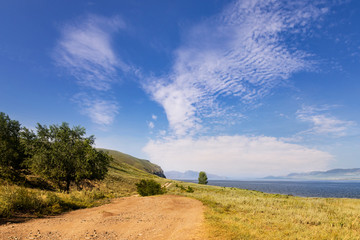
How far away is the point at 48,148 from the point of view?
93.4 feet

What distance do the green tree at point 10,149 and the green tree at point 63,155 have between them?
3614 millimetres

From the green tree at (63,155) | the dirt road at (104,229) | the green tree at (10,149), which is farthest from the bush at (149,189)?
the green tree at (10,149)

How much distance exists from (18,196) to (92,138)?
19.7 meters

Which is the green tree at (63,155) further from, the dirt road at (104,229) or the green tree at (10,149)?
the dirt road at (104,229)

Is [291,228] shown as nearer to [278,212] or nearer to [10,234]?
[278,212]

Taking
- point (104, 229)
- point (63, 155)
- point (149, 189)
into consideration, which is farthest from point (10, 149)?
point (104, 229)

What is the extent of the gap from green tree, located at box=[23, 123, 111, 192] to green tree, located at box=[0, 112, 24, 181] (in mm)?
3614

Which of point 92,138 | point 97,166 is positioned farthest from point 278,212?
point 92,138

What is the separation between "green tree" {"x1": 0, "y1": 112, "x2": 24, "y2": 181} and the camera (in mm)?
29820

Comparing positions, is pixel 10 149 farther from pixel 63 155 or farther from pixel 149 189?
pixel 149 189

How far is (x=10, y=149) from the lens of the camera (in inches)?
1204

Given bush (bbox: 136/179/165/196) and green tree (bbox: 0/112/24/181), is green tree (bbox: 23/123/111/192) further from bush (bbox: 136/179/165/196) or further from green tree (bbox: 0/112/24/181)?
bush (bbox: 136/179/165/196)

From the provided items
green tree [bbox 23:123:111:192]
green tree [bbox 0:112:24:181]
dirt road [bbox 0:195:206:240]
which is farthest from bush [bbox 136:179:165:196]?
green tree [bbox 0:112:24:181]

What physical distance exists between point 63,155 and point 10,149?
12314mm
